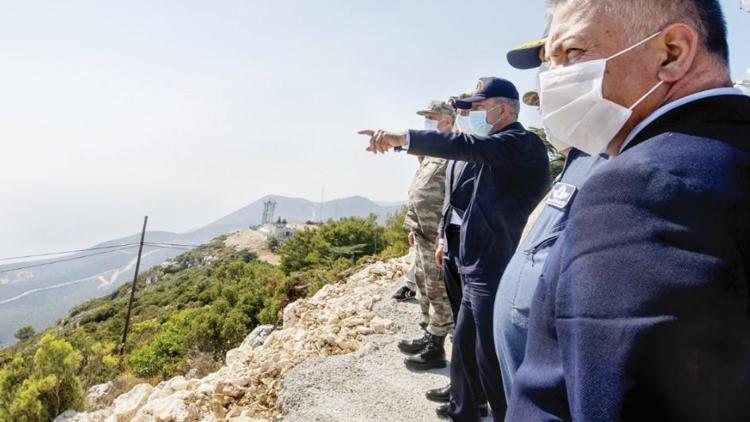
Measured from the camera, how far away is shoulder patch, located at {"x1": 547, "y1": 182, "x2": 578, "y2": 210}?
1149 mm

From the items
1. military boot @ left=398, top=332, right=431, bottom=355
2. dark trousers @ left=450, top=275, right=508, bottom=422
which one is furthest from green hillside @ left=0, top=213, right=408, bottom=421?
dark trousers @ left=450, top=275, right=508, bottom=422

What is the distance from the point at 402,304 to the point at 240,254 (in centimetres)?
5635

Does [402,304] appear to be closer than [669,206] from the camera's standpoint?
No

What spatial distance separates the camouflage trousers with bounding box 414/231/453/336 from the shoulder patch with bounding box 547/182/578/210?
7.88 ft

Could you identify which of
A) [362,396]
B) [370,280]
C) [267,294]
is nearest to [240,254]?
[267,294]

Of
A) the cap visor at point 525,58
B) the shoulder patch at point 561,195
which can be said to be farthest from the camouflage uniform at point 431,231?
the shoulder patch at point 561,195

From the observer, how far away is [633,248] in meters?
0.58

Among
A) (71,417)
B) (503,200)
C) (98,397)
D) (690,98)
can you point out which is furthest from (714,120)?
(98,397)

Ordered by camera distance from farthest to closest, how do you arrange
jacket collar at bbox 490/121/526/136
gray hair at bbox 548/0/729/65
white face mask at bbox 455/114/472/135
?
white face mask at bbox 455/114/472/135 → jacket collar at bbox 490/121/526/136 → gray hair at bbox 548/0/729/65

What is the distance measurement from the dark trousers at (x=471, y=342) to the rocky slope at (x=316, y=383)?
0.95 meters

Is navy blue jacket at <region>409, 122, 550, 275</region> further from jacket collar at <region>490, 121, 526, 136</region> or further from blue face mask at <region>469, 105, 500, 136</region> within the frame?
blue face mask at <region>469, 105, 500, 136</region>

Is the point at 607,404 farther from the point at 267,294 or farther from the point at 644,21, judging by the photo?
the point at 267,294

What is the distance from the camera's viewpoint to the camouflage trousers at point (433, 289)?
11.9ft

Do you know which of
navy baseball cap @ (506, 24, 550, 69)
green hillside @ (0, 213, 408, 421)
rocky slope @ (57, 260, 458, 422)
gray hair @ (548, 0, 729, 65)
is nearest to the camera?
gray hair @ (548, 0, 729, 65)
